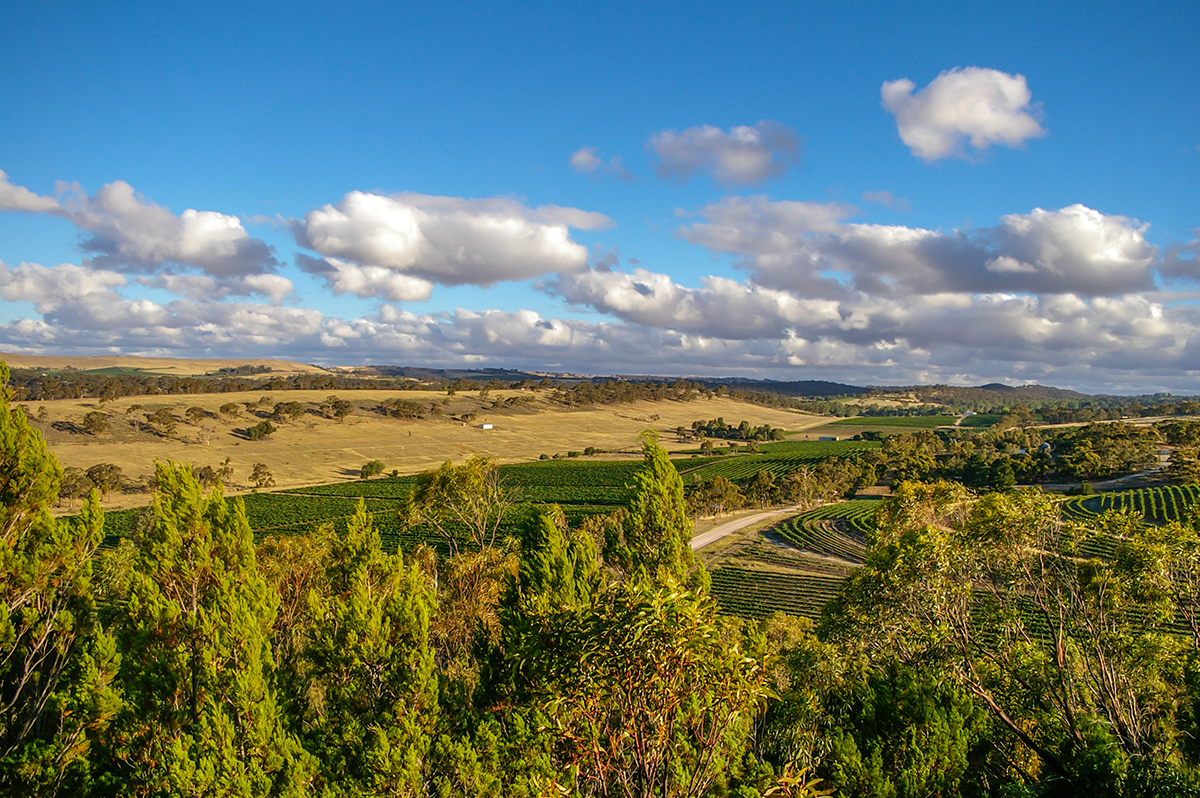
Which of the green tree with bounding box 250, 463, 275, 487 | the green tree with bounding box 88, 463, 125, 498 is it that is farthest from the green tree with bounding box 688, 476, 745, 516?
the green tree with bounding box 88, 463, 125, 498

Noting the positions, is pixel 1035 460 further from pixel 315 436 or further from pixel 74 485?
pixel 74 485

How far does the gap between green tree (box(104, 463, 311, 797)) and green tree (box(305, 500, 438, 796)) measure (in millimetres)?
1059

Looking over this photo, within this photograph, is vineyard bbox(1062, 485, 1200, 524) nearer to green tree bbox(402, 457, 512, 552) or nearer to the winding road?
the winding road

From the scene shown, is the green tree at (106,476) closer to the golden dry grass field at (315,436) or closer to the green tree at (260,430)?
the golden dry grass field at (315,436)

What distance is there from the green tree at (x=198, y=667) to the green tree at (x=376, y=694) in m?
1.06

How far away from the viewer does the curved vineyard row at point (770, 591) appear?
51.0m

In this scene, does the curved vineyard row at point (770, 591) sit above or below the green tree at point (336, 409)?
below

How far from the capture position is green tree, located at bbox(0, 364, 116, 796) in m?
15.4

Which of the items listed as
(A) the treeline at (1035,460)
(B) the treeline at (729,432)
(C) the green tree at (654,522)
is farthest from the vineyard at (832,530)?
(B) the treeline at (729,432)

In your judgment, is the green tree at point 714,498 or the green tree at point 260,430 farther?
the green tree at point 260,430

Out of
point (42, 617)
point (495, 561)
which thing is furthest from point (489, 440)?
point (42, 617)

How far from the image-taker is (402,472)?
115875mm

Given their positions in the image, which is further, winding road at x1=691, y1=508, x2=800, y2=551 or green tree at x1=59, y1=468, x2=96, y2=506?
green tree at x1=59, y1=468, x2=96, y2=506

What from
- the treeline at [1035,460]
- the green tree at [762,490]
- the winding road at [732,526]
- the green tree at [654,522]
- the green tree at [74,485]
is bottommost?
the winding road at [732,526]
